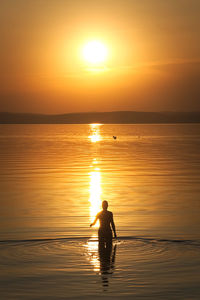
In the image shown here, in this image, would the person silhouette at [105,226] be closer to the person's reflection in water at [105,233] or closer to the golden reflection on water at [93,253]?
the person's reflection in water at [105,233]

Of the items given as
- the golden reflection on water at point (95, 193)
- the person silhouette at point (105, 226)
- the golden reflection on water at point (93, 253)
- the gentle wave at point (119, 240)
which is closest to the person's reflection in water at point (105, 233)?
the person silhouette at point (105, 226)

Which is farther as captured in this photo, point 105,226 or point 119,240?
point 119,240

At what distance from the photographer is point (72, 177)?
38281mm

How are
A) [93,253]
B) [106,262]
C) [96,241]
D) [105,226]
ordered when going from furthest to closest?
[96,241]
[105,226]
[93,253]
[106,262]

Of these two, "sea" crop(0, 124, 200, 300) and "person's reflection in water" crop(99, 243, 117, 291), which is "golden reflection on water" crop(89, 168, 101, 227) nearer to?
"sea" crop(0, 124, 200, 300)

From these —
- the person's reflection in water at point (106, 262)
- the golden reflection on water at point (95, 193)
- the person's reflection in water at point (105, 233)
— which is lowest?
the person's reflection in water at point (106, 262)

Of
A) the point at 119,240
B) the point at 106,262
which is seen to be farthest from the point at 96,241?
the point at 106,262

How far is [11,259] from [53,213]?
27.0 ft

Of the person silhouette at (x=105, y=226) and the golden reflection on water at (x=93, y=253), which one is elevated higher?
the person silhouette at (x=105, y=226)

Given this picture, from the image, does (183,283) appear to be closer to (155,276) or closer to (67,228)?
(155,276)

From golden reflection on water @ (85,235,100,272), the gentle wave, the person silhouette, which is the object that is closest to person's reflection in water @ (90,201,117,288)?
the person silhouette

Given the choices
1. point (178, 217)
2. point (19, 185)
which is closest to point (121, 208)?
point (178, 217)

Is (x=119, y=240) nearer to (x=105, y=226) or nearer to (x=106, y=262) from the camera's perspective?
(x=105, y=226)

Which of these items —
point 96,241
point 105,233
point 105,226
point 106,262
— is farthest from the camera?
point 96,241
